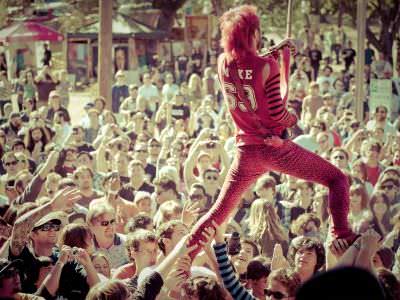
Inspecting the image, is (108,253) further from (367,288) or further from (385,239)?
(367,288)

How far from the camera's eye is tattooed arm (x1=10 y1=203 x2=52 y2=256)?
449 centimetres

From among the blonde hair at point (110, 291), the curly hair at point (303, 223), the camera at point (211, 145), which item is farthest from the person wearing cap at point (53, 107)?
the blonde hair at point (110, 291)

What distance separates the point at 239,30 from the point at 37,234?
5.03 feet

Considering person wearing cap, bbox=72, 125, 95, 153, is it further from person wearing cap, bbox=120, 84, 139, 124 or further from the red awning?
the red awning

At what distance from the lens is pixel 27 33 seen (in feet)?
64.0

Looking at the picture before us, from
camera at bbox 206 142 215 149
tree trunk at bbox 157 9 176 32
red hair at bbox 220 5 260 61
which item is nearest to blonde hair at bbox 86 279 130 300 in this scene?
red hair at bbox 220 5 260 61

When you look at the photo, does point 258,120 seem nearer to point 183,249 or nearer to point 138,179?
point 183,249

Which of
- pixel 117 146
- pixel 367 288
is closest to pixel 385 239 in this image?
pixel 117 146

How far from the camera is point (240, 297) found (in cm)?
376

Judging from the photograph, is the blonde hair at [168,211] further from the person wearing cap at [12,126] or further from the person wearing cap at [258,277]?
the person wearing cap at [12,126]

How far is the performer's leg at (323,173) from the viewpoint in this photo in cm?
439

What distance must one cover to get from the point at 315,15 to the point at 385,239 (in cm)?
2280

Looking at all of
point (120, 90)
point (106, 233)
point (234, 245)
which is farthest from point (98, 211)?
point (120, 90)

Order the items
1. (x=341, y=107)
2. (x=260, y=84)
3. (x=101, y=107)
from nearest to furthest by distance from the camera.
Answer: (x=260, y=84)
(x=101, y=107)
(x=341, y=107)
